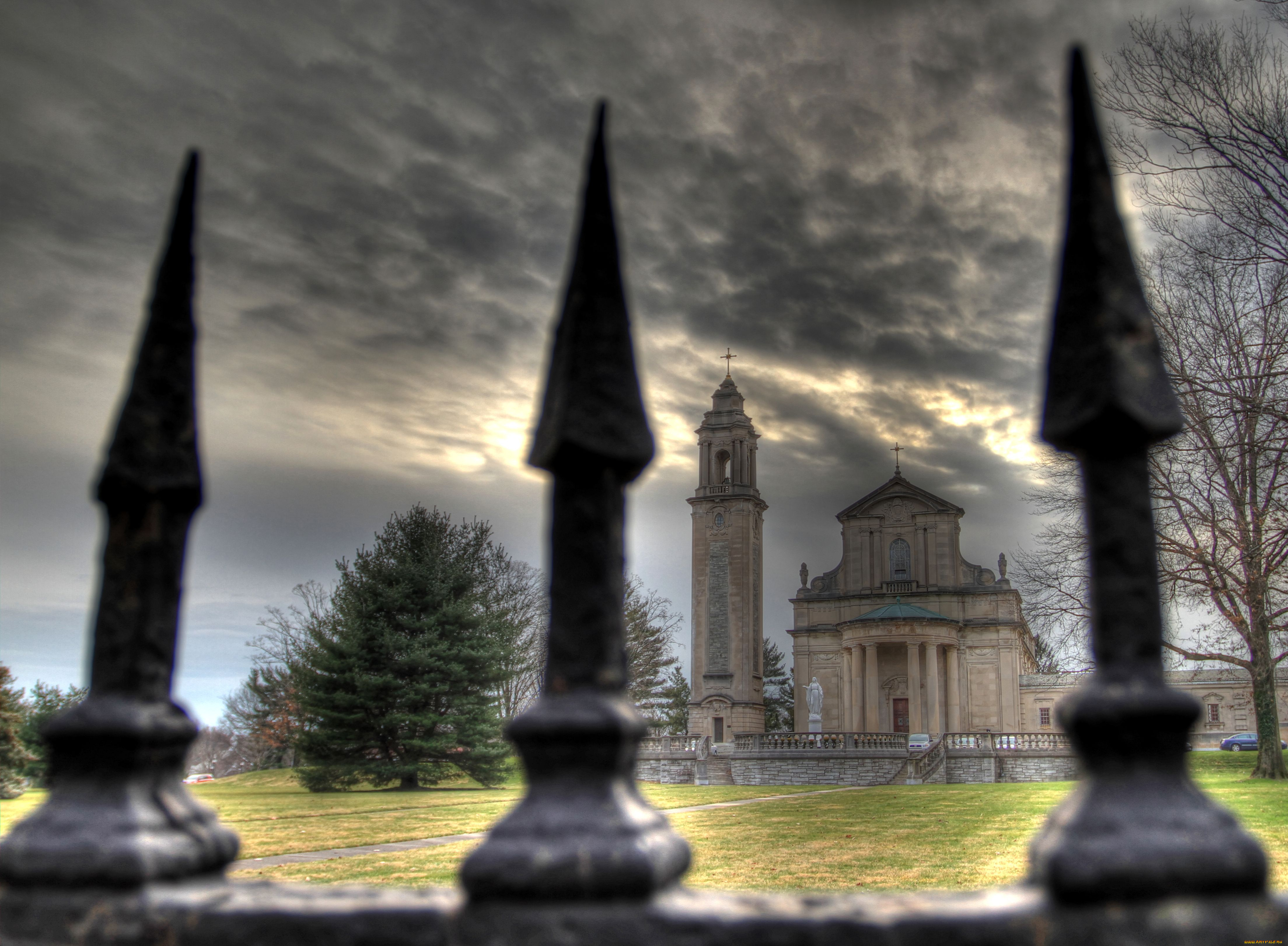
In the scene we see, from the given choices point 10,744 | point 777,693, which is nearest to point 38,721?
point 10,744

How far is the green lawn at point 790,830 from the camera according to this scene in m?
8.10

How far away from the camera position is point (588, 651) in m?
1.76

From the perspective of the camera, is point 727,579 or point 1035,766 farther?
point 727,579

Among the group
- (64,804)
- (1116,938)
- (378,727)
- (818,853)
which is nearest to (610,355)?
(1116,938)

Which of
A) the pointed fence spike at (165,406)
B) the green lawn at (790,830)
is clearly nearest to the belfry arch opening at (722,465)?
the green lawn at (790,830)

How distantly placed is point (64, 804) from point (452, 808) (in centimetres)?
1680

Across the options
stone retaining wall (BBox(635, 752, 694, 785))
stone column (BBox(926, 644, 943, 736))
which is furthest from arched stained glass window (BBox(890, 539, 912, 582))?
stone retaining wall (BBox(635, 752, 694, 785))

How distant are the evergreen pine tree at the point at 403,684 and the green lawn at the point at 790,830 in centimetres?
167

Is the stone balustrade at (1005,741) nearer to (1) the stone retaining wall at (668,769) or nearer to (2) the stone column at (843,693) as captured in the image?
(2) the stone column at (843,693)

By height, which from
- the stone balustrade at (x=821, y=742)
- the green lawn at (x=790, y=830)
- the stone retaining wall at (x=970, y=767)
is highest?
the green lawn at (x=790, y=830)

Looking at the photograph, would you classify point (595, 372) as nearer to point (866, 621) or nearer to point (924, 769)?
point (924, 769)

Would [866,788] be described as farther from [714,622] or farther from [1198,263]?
[714,622]

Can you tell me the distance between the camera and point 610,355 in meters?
1.87

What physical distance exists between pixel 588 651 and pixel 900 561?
170ft
